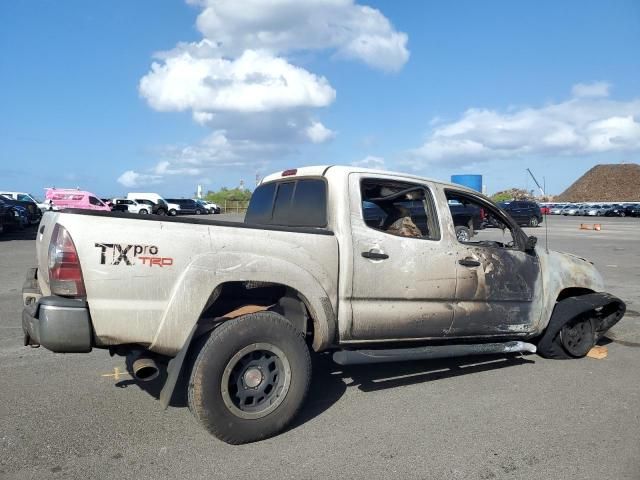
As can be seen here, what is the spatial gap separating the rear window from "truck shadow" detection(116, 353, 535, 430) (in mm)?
1415

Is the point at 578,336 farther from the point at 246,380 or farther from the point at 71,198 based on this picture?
the point at 71,198

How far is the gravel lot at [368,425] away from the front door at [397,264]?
0.64 meters

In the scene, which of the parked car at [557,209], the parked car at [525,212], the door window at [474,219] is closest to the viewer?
the door window at [474,219]

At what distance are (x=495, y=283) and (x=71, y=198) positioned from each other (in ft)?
137

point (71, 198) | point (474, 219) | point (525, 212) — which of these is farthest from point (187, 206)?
point (474, 219)

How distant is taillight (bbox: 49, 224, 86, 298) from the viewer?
324 cm

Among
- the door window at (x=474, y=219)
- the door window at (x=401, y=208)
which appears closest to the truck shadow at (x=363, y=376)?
the door window at (x=474, y=219)

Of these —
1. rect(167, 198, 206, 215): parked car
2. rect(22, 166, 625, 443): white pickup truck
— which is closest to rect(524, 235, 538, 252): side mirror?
rect(22, 166, 625, 443): white pickup truck

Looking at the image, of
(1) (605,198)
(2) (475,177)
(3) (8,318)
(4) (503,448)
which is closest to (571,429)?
(4) (503,448)

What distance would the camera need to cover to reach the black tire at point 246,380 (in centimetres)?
344

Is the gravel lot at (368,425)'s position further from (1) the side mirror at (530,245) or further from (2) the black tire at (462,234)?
(2) the black tire at (462,234)

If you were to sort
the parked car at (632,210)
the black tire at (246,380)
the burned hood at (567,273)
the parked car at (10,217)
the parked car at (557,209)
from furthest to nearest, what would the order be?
the parked car at (557,209)
the parked car at (632,210)
the parked car at (10,217)
the burned hood at (567,273)
the black tire at (246,380)

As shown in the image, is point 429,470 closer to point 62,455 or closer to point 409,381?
point 409,381

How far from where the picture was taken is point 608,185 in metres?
99.2
